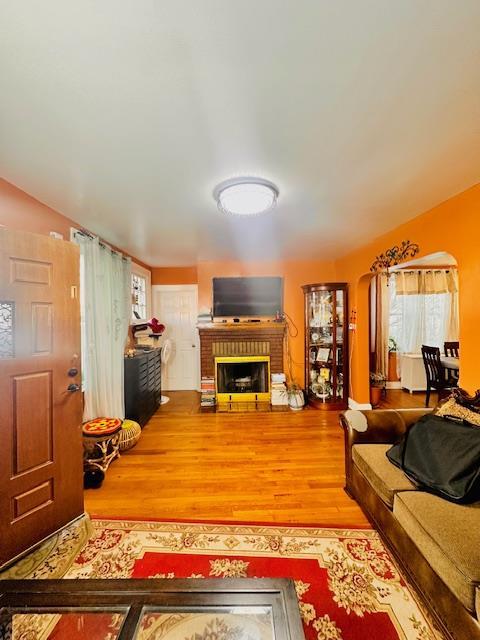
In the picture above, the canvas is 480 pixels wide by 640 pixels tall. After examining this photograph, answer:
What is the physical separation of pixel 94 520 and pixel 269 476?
141 cm

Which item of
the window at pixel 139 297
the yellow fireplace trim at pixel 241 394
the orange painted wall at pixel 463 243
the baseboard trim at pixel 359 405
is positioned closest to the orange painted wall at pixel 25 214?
the window at pixel 139 297

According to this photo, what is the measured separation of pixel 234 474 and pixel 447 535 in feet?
5.50

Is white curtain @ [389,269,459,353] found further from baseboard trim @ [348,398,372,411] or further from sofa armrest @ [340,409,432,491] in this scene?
sofa armrest @ [340,409,432,491]

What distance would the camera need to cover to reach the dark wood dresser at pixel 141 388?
344cm

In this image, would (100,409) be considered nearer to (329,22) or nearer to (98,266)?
(98,266)

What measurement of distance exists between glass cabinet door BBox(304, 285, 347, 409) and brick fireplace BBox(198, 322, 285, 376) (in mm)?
496

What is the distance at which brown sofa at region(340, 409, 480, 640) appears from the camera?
108cm

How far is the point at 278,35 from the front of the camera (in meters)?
0.90

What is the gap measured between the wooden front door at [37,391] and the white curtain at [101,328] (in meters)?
0.90

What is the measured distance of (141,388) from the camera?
3688 millimetres

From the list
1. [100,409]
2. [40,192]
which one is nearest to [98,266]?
[40,192]

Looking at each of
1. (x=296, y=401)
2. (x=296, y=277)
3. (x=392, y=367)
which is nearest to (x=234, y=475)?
(x=296, y=401)

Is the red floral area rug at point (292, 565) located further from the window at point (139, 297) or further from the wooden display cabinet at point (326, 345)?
the window at point (139, 297)

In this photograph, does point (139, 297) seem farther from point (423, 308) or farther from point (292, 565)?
point (423, 308)
